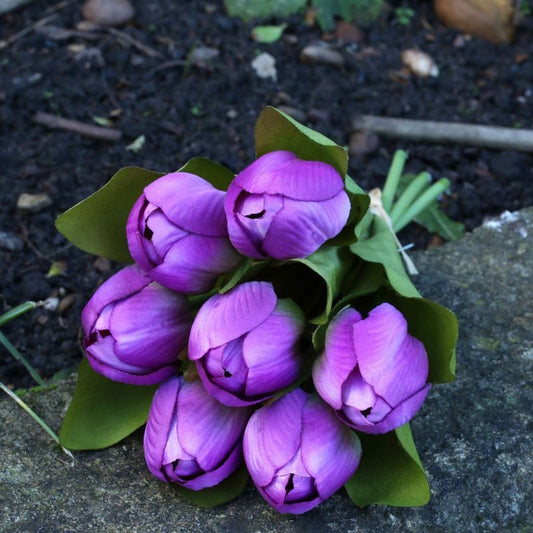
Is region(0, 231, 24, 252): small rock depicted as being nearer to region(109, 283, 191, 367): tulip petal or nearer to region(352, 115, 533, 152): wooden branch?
region(109, 283, 191, 367): tulip petal

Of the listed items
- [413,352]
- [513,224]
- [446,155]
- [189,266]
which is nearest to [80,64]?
[446,155]

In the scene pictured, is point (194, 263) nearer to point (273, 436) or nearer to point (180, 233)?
point (180, 233)

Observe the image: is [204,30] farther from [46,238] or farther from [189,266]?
[189,266]

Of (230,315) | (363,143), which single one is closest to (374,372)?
(230,315)

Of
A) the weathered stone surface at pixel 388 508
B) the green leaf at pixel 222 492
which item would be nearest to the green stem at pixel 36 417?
the weathered stone surface at pixel 388 508

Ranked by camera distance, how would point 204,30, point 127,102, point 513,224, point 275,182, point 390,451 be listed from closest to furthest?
1. point 275,182
2. point 390,451
3. point 513,224
4. point 127,102
5. point 204,30

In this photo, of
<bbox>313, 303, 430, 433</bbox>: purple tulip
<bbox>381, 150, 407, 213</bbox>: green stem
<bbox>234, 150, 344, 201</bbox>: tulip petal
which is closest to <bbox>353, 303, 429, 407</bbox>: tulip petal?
<bbox>313, 303, 430, 433</bbox>: purple tulip
